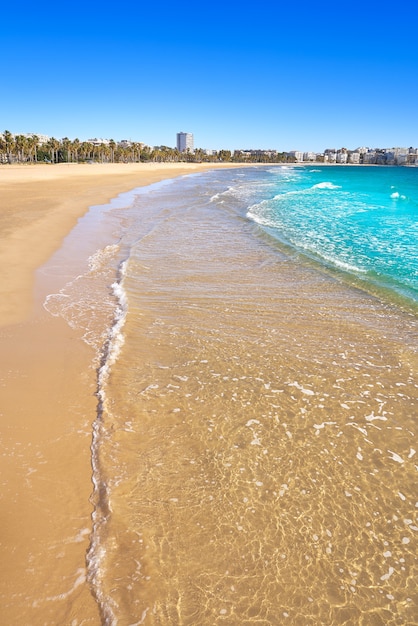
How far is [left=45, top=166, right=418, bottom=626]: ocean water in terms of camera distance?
3.02 m

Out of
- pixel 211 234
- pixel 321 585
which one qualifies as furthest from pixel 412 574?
pixel 211 234

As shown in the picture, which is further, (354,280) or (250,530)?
(354,280)

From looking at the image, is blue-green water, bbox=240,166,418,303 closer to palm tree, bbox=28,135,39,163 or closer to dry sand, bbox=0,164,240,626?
dry sand, bbox=0,164,240,626

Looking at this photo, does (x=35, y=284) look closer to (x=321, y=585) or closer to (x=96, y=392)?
(x=96, y=392)

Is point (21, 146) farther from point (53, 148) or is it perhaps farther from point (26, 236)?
point (26, 236)

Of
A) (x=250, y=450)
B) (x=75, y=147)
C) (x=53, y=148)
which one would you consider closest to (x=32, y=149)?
(x=53, y=148)

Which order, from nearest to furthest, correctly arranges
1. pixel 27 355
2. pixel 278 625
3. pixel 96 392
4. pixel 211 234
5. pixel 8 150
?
pixel 278 625 < pixel 96 392 < pixel 27 355 < pixel 211 234 < pixel 8 150

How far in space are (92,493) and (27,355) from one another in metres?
3.20

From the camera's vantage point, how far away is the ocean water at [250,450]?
3.02 m

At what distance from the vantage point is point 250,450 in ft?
14.5

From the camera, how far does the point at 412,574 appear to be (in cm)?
318

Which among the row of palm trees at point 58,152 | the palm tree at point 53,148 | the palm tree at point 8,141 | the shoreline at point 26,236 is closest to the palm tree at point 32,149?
the row of palm trees at point 58,152

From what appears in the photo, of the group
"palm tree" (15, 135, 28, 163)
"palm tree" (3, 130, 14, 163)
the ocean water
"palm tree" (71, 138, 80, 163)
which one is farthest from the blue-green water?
"palm tree" (71, 138, 80, 163)

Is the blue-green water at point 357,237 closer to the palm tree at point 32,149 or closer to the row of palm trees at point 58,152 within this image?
the row of palm trees at point 58,152
